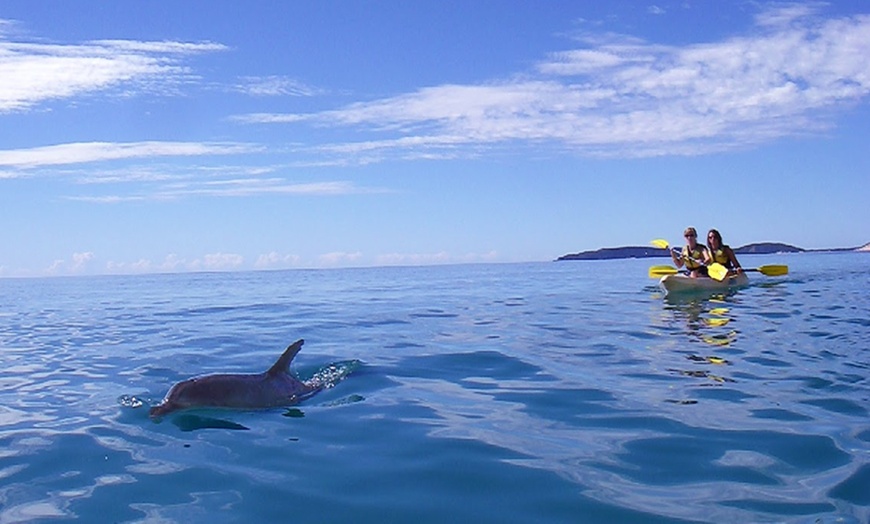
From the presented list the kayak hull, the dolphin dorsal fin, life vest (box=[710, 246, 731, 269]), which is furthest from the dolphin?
life vest (box=[710, 246, 731, 269])

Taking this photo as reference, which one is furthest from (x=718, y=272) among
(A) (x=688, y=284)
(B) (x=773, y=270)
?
Result: (B) (x=773, y=270)

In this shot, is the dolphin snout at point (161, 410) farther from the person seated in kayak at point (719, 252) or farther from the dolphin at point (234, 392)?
the person seated in kayak at point (719, 252)

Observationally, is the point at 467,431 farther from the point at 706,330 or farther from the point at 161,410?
the point at 706,330

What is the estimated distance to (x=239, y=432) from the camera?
7.42m

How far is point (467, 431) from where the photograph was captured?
7.46 meters

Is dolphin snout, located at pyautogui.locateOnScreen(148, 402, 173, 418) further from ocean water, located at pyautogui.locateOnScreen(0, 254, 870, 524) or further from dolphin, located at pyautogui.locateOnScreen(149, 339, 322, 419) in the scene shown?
ocean water, located at pyautogui.locateOnScreen(0, 254, 870, 524)

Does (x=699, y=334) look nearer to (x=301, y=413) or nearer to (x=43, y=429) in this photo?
(x=301, y=413)

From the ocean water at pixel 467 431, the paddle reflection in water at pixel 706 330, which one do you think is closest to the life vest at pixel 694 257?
the paddle reflection in water at pixel 706 330

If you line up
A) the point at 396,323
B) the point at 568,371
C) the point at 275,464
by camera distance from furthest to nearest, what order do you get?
the point at 396,323, the point at 568,371, the point at 275,464

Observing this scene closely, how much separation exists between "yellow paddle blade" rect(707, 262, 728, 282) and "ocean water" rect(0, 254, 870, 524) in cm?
870

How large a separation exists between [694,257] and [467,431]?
19570 millimetres

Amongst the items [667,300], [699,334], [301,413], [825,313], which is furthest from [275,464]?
[667,300]

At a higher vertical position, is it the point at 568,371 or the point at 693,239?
the point at 693,239

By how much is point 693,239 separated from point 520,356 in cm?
1496
